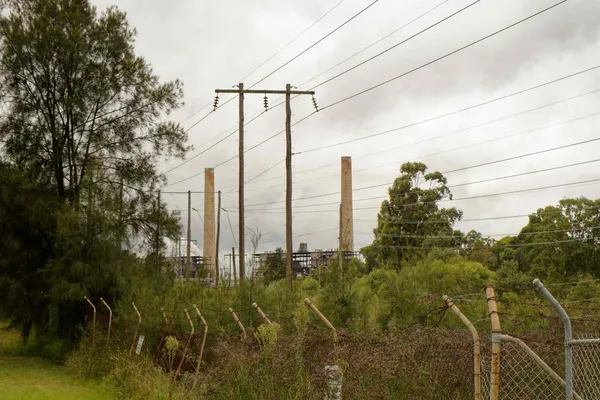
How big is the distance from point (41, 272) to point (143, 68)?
778cm

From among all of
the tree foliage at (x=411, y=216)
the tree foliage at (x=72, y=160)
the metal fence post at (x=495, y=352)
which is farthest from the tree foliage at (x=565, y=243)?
the metal fence post at (x=495, y=352)

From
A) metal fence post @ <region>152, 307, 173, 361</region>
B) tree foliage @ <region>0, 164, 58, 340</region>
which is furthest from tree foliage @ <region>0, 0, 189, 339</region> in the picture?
metal fence post @ <region>152, 307, 173, 361</region>

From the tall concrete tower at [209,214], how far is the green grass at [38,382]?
28.9 metres

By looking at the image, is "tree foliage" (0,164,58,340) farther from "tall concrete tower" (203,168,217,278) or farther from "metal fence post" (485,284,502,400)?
"tall concrete tower" (203,168,217,278)

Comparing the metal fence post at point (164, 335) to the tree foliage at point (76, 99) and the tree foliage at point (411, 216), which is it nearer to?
the tree foliage at point (76, 99)

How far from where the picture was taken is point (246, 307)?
49.2ft

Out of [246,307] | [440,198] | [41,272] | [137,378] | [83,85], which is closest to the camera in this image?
[137,378]

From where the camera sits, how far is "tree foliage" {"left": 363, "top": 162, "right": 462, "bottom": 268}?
162ft

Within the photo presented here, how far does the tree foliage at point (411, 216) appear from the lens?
49.3 meters

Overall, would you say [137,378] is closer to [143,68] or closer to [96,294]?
[96,294]

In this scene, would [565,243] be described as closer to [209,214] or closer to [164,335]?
[209,214]

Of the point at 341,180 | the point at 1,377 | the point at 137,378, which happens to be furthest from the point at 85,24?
the point at 341,180

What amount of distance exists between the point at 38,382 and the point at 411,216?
119 ft

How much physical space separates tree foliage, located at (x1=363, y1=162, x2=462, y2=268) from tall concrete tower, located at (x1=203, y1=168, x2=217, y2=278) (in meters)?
11.5
